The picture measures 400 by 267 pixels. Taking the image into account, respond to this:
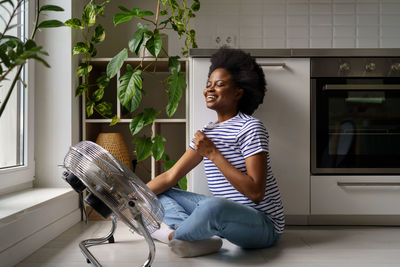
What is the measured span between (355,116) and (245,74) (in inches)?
28.2

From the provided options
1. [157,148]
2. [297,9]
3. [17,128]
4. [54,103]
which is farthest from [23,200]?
[297,9]

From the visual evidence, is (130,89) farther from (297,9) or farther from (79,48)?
(297,9)

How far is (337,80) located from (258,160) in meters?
0.82

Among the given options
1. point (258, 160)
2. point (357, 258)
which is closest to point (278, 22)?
point (258, 160)

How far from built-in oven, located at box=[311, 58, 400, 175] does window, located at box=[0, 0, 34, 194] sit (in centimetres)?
156

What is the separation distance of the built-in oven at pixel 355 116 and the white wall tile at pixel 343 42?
0.72 metres

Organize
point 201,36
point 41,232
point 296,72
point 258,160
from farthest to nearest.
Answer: point 201,36 < point 296,72 < point 41,232 < point 258,160

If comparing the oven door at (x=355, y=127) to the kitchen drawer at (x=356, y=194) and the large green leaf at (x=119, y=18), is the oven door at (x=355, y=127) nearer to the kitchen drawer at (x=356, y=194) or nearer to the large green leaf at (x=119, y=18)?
the kitchen drawer at (x=356, y=194)

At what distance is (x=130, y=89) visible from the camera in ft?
6.61

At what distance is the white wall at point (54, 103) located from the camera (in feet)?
6.93

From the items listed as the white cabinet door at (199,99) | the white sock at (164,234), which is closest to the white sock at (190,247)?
the white sock at (164,234)

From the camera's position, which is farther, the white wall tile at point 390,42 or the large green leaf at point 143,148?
the white wall tile at point 390,42

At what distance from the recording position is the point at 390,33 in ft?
8.88

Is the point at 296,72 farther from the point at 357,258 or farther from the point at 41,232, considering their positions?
the point at 41,232
